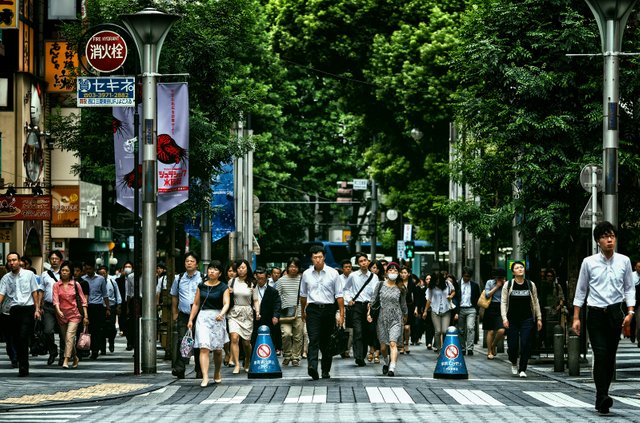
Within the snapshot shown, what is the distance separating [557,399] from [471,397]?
3.41 ft

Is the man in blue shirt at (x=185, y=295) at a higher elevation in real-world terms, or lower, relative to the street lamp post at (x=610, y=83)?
lower

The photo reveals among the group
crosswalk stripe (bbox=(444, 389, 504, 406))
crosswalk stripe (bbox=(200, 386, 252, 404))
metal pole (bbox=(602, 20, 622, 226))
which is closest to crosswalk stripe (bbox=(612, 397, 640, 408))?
crosswalk stripe (bbox=(444, 389, 504, 406))

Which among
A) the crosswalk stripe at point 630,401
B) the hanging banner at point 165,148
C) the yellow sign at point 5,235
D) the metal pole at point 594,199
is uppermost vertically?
the hanging banner at point 165,148

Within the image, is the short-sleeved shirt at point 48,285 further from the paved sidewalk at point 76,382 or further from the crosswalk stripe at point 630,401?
the crosswalk stripe at point 630,401

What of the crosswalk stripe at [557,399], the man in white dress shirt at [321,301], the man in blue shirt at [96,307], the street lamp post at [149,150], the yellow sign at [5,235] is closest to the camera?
the crosswalk stripe at [557,399]

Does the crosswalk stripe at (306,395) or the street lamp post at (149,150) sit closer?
the crosswalk stripe at (306,395)

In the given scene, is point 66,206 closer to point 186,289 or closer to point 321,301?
point 186,289

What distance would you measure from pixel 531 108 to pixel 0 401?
11459mm

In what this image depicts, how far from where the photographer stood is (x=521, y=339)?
2183 cm

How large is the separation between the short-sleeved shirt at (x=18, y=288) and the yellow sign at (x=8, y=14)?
8.40 metres

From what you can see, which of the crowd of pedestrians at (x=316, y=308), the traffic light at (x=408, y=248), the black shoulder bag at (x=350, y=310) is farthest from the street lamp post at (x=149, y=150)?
the traffic light at (x=408, y=248)

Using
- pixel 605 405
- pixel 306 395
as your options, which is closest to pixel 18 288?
pixel 306 395

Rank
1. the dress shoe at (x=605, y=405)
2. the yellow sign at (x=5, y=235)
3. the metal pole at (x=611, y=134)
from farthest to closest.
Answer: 1. the yellow sign at (x=5, y=235)
2. the metal pole at (x=611, y=134)
3. the dress shoe at (x=605, y=405)

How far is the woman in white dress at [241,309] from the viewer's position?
22219mm
